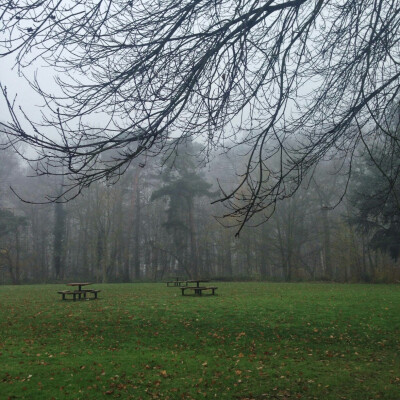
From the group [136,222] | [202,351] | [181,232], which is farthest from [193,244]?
[202,351]

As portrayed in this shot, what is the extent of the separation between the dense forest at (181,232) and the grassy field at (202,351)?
18.1 meters

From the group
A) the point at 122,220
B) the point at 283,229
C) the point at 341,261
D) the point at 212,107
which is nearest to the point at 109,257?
the point at 122,220

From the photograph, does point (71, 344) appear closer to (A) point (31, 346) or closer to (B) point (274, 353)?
(A) point (31, 346)

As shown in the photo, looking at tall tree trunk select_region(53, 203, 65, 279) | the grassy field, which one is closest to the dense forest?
tall tree trunk select_region(53, 203, 65, 279)

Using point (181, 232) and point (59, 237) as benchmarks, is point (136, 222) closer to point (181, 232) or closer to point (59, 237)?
point (181, 232)

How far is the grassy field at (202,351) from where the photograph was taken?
626cm

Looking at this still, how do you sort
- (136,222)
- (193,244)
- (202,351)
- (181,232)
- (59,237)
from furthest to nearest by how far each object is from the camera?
(136,222)
(59,237)
(181,232)
(193,244)
(202,351)

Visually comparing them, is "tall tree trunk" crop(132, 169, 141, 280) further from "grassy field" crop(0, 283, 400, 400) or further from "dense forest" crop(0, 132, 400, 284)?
"grassy field" crop(0, 283, 400, 400)

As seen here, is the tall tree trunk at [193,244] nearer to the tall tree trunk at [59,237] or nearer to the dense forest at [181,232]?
the dense forest at [181,232]

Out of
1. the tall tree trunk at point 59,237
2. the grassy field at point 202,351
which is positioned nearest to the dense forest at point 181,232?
the tall tree trunk at point 59,237

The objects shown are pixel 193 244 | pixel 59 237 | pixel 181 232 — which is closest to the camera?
pixel 193 244

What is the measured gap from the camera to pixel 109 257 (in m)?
38.5

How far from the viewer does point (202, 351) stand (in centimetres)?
855

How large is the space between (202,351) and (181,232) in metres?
28.3
